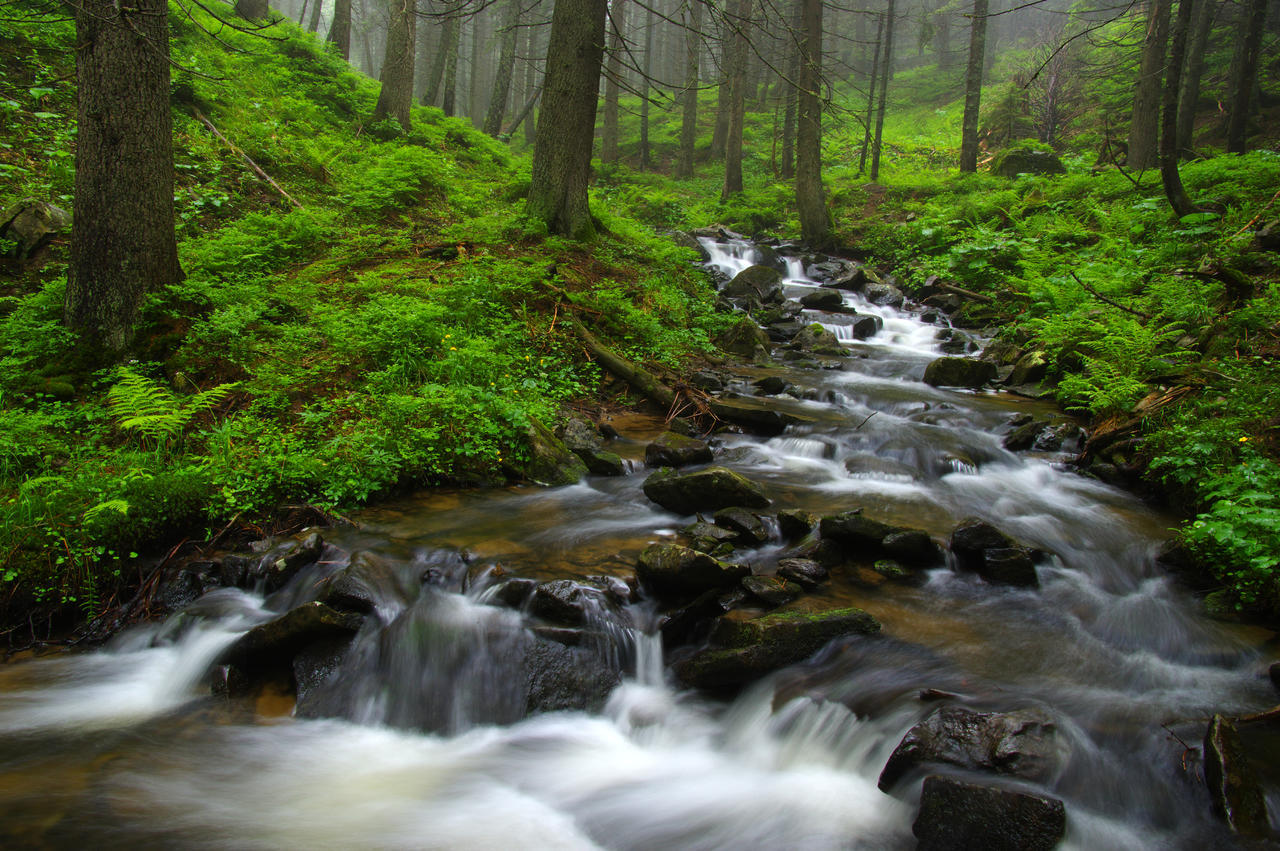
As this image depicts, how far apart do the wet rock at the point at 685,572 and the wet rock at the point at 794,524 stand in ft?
2.80

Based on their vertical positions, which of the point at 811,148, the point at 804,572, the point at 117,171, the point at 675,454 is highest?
the point at 811,148

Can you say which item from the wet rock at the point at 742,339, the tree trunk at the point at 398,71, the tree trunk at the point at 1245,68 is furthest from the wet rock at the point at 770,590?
the tree trunk at the point at 1245,68

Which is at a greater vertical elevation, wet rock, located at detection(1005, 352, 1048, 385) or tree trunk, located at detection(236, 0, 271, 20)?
tree trunk, located at detection(236, 0, 271, 20)

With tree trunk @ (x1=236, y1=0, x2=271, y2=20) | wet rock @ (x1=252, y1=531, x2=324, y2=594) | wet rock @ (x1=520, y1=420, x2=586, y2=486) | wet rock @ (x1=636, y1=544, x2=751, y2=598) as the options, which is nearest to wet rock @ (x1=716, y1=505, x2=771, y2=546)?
wet rock @ (x1=636, y1=544, x2=751, y2=598)

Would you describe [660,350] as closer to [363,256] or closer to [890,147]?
[363,256]

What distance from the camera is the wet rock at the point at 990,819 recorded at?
2658 millimetres

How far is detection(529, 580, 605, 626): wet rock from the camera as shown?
4.13 m

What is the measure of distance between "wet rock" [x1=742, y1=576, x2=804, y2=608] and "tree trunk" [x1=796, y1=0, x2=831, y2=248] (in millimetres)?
12751

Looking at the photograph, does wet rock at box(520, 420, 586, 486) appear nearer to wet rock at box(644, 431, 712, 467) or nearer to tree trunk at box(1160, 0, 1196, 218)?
wet rock at box(644, 431, 712, 467)

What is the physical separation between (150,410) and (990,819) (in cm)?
583

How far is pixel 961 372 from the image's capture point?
929 cm

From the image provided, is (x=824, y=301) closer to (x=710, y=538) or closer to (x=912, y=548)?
(x=912, y=548)

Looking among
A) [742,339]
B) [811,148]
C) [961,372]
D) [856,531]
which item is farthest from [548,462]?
[811,148]

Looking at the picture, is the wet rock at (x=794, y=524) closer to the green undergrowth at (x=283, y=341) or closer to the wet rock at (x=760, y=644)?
the wet rock at (x=760, y=644)
